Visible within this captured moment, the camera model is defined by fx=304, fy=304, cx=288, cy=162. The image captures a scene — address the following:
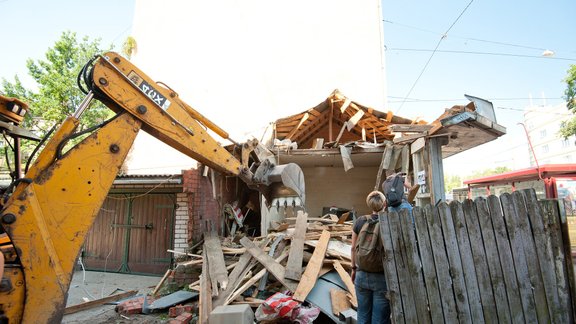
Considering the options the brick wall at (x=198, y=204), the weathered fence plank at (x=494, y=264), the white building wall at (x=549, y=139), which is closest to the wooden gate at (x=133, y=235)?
the brick wall at (x=198, y=204)

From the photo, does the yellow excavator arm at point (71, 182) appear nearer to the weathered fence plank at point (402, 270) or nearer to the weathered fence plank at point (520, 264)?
the weathered fence plank at point (402, 270)

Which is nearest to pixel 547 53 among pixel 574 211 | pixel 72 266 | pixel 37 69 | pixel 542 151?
pixel 574 211

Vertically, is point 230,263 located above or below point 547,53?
below

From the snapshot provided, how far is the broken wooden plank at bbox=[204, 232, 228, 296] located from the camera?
5.36 meters

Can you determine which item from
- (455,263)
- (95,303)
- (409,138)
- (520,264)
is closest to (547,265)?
(520,264)

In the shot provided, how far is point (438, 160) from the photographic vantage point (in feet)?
20.5

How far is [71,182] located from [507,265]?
13.9ft

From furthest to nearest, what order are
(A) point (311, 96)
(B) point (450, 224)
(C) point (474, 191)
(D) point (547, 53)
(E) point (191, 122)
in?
1. (A) point (311, 96)
2. (C) point (474, 191)
3. (D) point (547, 53)
4. (E) point (191, 122)
5. (B) point (450, 224)

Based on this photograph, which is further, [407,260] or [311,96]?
[311,96]

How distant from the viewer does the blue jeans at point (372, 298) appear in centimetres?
335

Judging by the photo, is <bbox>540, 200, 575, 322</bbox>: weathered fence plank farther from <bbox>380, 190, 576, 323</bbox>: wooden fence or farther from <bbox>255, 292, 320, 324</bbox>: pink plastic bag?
<bbox>255, 292, 320, 324</bbox>: pink plastic bag

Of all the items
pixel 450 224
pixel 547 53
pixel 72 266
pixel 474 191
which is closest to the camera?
pixel 72 266

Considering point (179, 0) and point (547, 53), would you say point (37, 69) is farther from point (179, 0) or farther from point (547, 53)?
point (547, 53)

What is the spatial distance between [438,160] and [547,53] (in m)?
13.1
